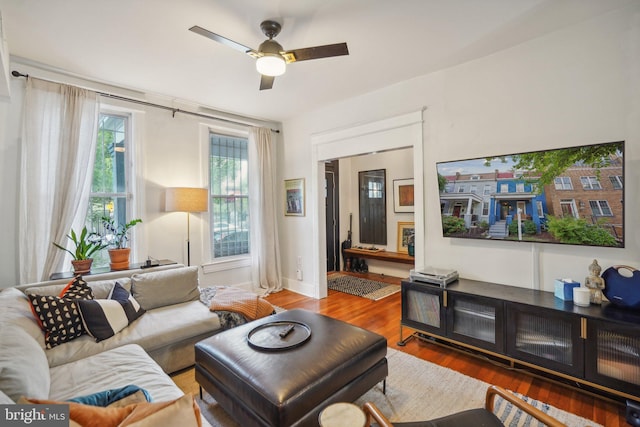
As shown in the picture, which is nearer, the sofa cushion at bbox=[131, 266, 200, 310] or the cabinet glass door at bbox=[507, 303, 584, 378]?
the cabinet glass door at bbox=[507, 303, 584, 378]

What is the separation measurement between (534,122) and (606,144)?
0.56 metres

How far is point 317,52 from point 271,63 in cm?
35

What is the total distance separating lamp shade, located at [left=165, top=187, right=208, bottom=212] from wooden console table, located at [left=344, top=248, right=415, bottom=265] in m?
3.21

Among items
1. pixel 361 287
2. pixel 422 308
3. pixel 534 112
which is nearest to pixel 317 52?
pixel 534 112

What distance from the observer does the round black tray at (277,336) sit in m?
1.85

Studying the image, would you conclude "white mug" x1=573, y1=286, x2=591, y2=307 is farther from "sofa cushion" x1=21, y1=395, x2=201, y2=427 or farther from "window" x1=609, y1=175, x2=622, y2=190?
"sofa cushion" x1=21, y1=395, x2=201, y2=427

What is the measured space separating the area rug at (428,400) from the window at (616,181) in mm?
1574

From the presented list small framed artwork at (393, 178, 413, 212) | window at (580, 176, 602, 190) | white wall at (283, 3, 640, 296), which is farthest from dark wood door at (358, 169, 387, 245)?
window at (580, 176, 602, 190)

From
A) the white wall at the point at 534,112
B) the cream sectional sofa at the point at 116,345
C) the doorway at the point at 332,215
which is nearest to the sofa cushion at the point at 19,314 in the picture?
the cream sectional sofa at the point at 116,345

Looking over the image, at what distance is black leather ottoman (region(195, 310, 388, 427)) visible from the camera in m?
1.48

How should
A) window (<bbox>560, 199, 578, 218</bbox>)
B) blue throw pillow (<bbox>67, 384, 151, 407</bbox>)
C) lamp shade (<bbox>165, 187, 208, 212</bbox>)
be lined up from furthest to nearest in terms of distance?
lamp shade (<bbox>165, 187, 208, 212</bbox>) → window (<bbox>560, 199, 578, 218</bbox>) → blue throw pillow (<bbox>67, 384, 151, 407</bbox>)

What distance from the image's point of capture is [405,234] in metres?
5.44

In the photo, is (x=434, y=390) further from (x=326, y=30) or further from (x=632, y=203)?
(x=326, y=30)

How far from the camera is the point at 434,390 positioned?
2150 mm
